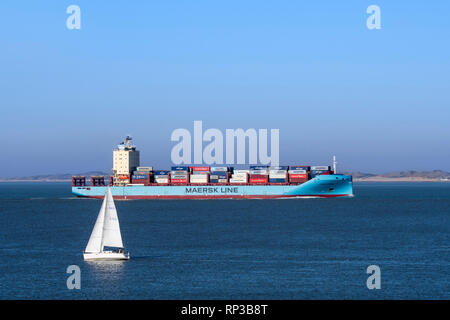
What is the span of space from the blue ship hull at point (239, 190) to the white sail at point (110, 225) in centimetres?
8152

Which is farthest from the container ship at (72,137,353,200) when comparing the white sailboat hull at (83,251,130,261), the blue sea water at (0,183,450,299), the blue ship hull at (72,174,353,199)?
the white sailboat hull at (83,251,130,261)

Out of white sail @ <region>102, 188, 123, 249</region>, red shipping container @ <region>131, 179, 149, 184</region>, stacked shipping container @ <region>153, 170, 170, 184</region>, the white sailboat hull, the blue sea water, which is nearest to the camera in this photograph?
the blue sea water

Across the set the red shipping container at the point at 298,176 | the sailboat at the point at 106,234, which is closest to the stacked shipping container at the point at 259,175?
the red shipping container at the point at 298,176

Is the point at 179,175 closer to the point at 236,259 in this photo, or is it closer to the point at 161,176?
the point at 161,176

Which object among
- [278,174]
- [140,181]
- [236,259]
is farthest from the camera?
[140,181]

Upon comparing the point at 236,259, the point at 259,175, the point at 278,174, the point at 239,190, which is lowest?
the point at 236,259

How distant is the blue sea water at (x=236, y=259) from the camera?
35.7 meters

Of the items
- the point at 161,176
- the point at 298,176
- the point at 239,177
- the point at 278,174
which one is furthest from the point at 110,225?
the point at 161,176

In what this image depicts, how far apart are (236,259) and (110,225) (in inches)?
380

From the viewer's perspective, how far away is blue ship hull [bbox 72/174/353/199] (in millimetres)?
123625

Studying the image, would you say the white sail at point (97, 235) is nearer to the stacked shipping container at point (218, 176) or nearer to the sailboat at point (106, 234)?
the sailboat at point (106, 234)

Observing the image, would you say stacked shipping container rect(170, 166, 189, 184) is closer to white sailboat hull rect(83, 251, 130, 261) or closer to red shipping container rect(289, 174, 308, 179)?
red shipping container rect(289, 174, 308, 179)

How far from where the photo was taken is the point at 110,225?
43250 mm
